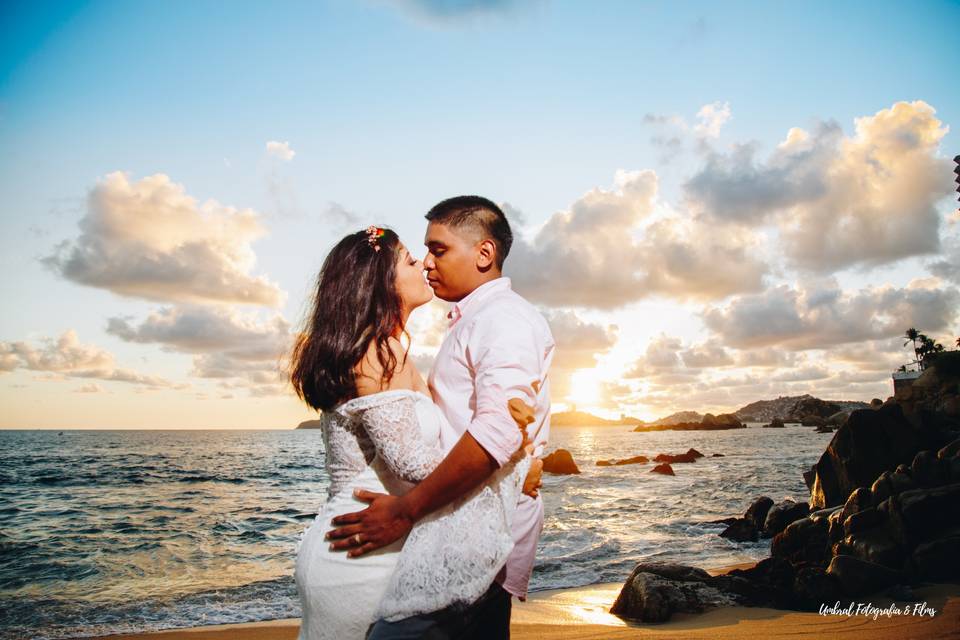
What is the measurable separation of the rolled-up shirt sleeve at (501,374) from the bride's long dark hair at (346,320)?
39cm

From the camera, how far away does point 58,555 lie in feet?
42.6

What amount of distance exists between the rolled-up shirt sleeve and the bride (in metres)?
0.05

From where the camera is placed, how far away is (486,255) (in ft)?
8.43

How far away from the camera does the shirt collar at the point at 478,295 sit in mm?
2383

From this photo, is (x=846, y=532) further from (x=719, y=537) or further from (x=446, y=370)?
(x=446, y=370)

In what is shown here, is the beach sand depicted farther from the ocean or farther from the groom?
the groom

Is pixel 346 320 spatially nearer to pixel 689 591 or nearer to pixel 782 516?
pixel 689 591

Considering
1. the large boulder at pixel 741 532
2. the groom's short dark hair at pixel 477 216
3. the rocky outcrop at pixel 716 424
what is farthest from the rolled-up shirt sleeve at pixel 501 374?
the rocky outcrop at pixel 716 424

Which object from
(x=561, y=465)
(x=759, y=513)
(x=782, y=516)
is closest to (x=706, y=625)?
(x=782, y=516)

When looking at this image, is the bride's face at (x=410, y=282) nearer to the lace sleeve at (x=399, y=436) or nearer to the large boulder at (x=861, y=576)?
the lace sleeve at (x=399, y=436)

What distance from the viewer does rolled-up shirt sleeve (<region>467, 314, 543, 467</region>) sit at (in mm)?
1836

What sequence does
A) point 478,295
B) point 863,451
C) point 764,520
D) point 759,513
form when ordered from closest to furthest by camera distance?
point 478,295 < point 863,451 < point 764,520 < point 759,513

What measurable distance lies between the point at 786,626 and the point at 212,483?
29.1 metres

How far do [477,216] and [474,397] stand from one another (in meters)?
0.88
